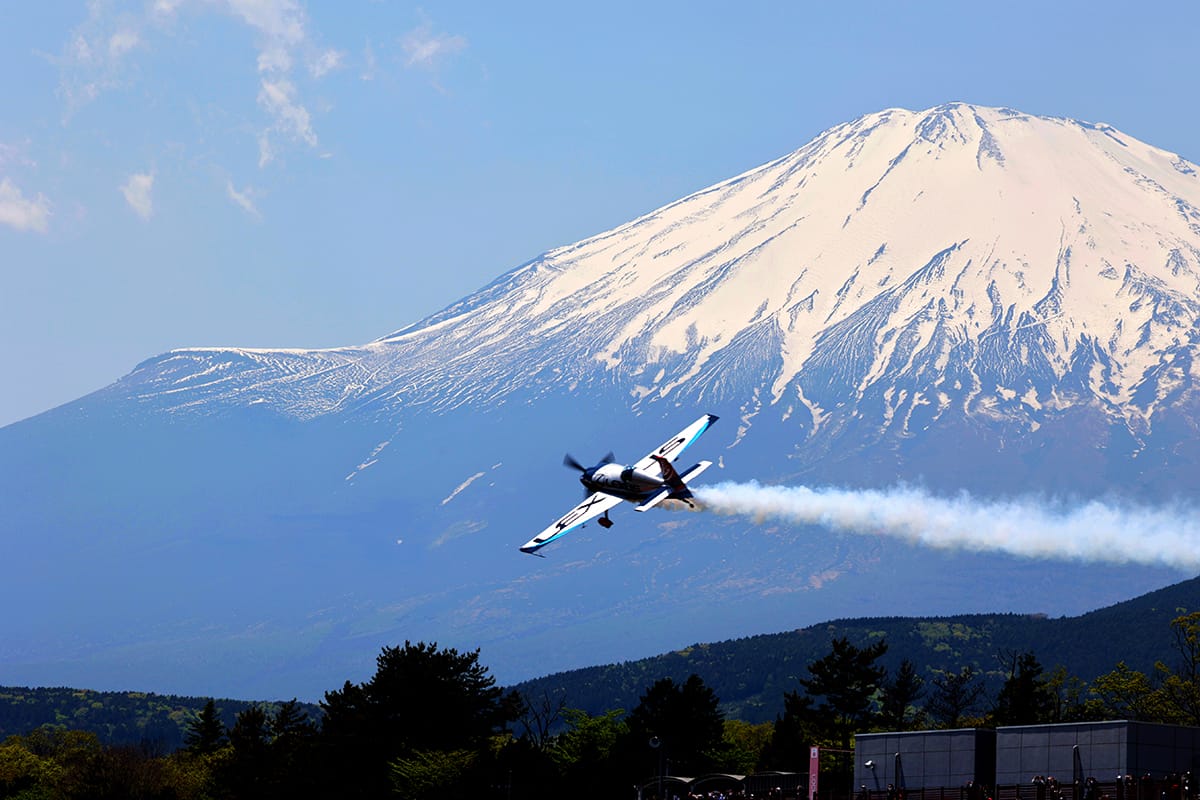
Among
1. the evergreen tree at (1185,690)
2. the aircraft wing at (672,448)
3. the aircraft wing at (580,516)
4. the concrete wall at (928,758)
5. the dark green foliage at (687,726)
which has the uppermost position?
the aircraft wing at (672,448)

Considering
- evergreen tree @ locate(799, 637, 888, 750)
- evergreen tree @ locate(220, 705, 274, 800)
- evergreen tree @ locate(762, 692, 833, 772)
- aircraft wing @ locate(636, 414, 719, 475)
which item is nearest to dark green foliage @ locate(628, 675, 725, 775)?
evergreen tree @ locate(762, 692, 833, 772)

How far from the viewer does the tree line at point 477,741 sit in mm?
123062

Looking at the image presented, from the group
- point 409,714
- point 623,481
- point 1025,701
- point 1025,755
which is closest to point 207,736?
point 409,714

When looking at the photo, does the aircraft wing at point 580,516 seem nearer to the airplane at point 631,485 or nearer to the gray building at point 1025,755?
the airplane at point 631,485

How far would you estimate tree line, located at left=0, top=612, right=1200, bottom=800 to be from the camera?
123 metres

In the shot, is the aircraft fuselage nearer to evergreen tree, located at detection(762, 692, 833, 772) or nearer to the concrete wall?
the concrete wall

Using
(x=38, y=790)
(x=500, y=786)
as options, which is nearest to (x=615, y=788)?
(x=500, y=786)

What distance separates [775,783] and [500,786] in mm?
17701

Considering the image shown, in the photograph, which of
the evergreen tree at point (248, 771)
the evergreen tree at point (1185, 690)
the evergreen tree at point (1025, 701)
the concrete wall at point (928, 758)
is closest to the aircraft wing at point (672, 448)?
the concrete wall at point (928, 758)

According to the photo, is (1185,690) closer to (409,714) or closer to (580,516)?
(580,516)

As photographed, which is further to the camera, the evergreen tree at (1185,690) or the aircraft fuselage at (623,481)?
the evergreen tree at (1185,690)

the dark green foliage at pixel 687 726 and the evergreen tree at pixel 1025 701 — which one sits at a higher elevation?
the evergreen tree at pixel 1025 701

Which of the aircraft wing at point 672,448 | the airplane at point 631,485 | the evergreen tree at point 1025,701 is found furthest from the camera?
the evergreen tree at point 1025,701

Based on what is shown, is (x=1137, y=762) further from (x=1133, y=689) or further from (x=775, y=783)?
(x=1133, y=689)
